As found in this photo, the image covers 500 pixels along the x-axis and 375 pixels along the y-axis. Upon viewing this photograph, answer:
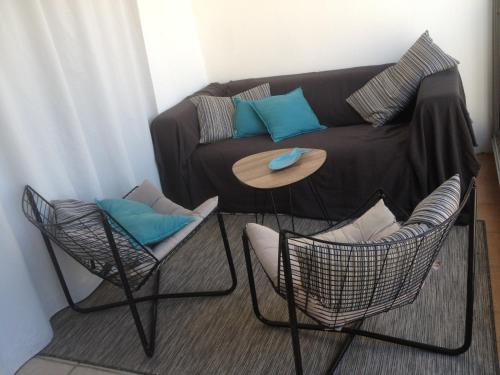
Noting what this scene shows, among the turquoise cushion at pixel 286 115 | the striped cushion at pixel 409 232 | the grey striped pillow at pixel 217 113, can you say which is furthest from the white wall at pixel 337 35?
the striped cushion at pixel 409 232

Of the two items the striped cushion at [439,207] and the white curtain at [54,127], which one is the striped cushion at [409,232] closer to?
the striped cushion at [439,207]

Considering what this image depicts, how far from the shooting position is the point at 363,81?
3115 mm

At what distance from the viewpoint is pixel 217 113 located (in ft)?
10.4

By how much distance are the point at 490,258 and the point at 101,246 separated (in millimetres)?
1759

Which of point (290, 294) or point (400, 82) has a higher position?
point (400, 82)

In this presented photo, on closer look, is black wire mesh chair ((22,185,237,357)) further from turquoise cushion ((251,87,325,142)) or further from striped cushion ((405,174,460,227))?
turquoise cushion ((251,87,325,142))

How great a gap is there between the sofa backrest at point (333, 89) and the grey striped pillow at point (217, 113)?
25 cm

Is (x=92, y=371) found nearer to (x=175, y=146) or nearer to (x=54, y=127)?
(x=54, y=127)

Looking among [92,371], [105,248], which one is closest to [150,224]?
[105,248]

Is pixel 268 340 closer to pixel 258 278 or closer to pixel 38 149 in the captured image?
pixel 258 278

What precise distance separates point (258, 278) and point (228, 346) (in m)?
0.48

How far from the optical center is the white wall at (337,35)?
300 cm

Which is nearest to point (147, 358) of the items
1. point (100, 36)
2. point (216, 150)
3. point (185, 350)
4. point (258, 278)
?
point (185, 350)

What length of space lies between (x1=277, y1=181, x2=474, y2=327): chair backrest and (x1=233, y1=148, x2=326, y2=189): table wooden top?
0.75 meters
